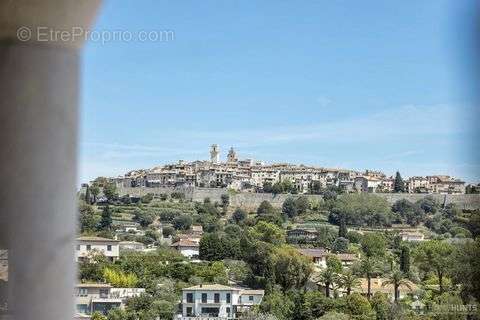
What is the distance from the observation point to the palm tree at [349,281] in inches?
752

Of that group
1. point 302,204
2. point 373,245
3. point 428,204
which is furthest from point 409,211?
point 373,245

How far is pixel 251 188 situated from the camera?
39000mm

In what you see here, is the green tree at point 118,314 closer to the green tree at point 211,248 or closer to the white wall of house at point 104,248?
the white wall of house at point 104,248

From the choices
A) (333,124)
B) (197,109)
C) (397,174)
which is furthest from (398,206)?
(197,109)

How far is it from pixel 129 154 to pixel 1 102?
129 ft

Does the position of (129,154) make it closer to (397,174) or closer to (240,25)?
(240,25)

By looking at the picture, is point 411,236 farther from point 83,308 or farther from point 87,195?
point 83,308

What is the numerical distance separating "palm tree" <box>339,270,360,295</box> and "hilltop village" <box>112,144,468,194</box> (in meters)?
16.8

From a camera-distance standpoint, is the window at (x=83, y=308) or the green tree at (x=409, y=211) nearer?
the window at (x=83, y=308)

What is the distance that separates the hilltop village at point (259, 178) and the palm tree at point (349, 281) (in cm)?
1678

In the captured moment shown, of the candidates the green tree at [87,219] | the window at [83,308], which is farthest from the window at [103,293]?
the green tree at [87,219]

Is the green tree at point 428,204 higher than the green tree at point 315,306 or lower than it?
higher

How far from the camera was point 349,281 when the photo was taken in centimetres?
1917

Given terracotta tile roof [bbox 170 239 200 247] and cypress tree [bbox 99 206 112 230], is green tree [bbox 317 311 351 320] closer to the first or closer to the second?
terracotta tile roof [bbox 170 239 200 247]
